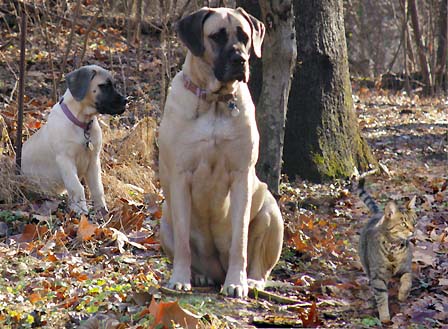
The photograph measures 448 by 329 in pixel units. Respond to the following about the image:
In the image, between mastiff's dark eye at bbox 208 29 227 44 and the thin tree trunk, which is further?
the thin tree trunk

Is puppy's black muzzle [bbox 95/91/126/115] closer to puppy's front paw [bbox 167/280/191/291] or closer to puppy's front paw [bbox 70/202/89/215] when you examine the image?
puppy's front paw [bbox 70/202/89/215]

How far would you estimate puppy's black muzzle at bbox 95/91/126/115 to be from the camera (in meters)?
7.71

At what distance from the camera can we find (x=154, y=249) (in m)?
6.29

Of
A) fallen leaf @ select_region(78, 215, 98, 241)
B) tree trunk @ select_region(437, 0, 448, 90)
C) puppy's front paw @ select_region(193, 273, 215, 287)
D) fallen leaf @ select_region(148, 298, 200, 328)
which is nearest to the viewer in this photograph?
fallen leaf @ select_region(148, 298, 200, 328)

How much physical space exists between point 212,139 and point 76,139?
276 centimetres

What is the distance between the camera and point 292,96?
8.49 metres

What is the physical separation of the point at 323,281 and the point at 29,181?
3.15 m

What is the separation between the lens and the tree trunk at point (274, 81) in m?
6.77

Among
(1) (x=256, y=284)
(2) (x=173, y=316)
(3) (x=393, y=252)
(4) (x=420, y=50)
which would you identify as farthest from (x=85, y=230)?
(4) (x=420, y=50)

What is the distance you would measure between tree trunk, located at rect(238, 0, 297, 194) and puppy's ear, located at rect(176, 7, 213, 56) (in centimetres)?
153

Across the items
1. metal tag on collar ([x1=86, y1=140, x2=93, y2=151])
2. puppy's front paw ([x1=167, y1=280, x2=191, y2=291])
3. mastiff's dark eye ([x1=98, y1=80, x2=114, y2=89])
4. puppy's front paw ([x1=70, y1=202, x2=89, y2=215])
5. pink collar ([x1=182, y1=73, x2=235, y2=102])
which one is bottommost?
puppy's front paw ([x1=167, y1=280, x2=191, y2=291])

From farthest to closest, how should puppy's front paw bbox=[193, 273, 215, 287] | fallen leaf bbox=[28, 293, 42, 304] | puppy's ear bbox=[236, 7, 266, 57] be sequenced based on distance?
puppy's front paw bbox=[193, 273, 215, 287] → puppy's ear bbox=[236, 7, 266, 57] → fallen leaf bbox=[28, 293, 42, 304]

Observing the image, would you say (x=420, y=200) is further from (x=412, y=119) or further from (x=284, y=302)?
(x=412, y=119)

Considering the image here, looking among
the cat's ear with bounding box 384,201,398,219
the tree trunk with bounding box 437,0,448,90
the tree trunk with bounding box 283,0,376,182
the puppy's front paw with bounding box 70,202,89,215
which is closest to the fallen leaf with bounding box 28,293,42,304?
the cat's ear with bounding box 384,201,398,219
